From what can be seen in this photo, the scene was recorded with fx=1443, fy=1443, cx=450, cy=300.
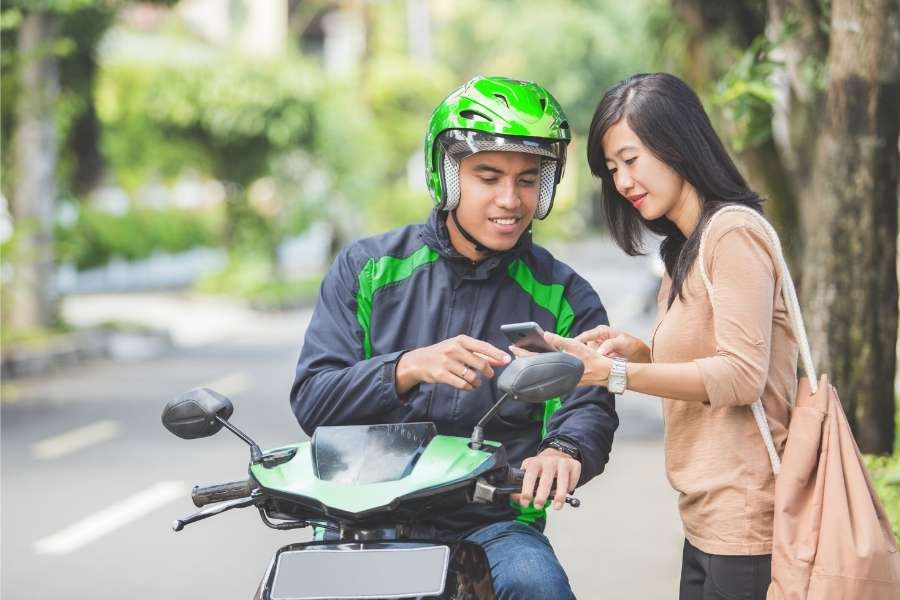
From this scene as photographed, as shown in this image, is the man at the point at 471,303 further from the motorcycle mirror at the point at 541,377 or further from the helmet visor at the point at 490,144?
the motorcycle mirror at the point at 541,377

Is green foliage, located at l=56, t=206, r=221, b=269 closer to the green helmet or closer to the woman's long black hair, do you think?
the green helmet

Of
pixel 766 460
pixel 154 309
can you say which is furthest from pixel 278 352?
pixel 766 460

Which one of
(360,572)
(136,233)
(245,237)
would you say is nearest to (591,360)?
(360,572)

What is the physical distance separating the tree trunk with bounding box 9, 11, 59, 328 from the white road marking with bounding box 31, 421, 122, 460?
→ 244 inches

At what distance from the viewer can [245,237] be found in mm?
29234

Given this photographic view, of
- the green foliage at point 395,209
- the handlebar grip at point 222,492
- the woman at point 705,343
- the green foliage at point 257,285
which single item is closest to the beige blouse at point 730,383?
the woman at point 705,343

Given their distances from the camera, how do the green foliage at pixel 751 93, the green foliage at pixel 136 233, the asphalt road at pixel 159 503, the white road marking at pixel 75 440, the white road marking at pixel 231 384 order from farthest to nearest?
the green foliage at pixel 136 233 → the white road marking at pixel 231 384 → the white road marking at pixel 75 440 → the green foliage at pixel 751 93 → the asphalt road at pixel 159 503

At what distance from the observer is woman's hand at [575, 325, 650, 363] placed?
3.08m

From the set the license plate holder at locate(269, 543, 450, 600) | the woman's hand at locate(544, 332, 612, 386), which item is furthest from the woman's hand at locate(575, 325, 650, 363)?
the license plate holder at locate(269, 543, 450, 600)

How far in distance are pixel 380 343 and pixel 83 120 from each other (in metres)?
22.0

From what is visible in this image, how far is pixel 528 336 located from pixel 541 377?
157 mm

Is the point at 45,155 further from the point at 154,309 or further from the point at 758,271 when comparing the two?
the point at 758,271

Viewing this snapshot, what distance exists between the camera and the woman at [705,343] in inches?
116

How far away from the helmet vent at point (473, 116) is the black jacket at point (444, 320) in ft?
0.99
